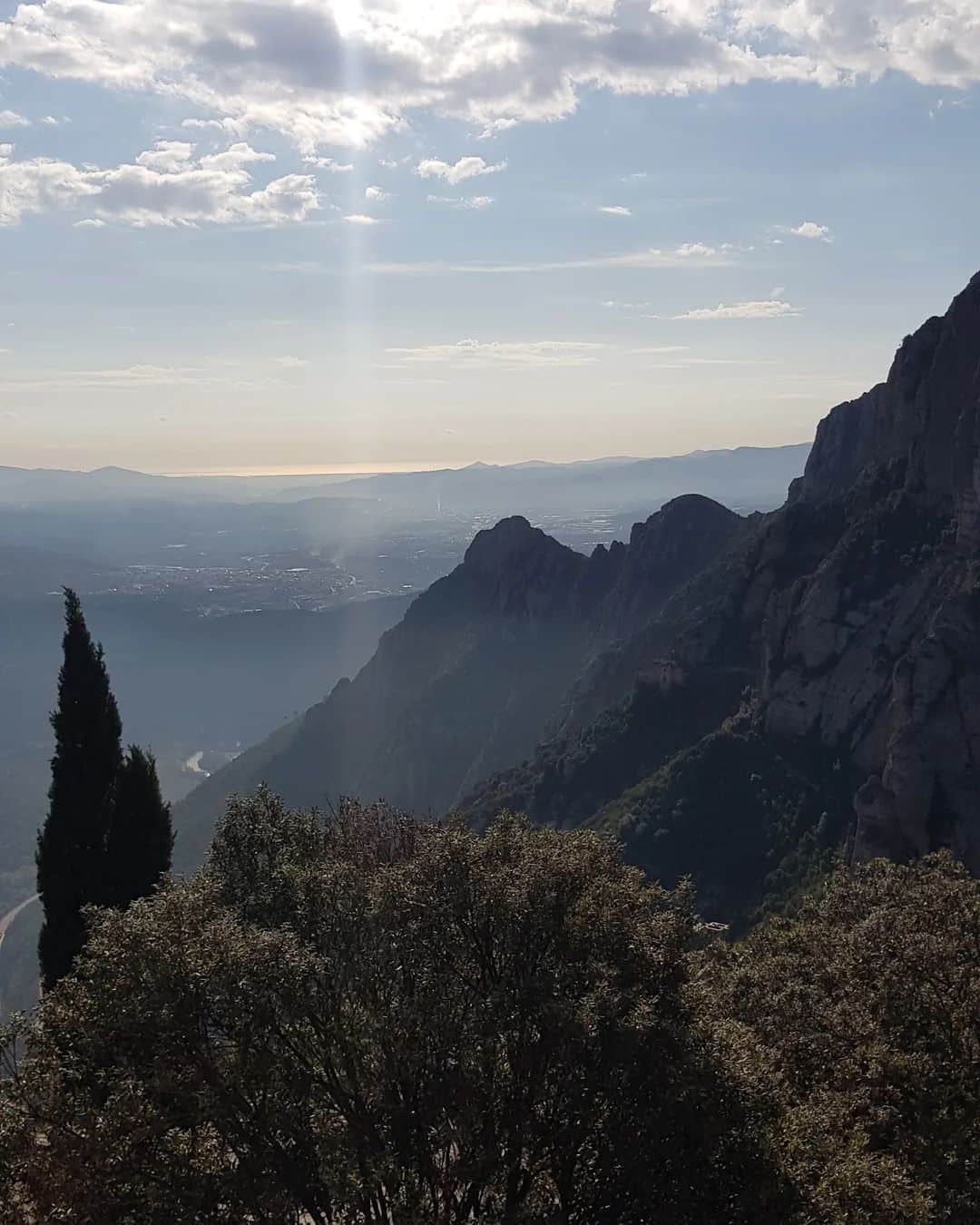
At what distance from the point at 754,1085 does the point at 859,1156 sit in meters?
2.46

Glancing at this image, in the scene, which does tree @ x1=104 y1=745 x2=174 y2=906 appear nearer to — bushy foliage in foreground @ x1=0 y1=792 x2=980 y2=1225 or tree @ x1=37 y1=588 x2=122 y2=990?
tree @ x1=37 y1=588 x2=122 y2=990

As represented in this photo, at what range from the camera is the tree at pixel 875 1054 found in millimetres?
16141

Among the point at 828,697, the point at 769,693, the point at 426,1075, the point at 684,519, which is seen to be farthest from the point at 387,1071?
the point at 684,519

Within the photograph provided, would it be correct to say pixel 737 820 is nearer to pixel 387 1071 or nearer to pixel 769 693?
pixel 769 693

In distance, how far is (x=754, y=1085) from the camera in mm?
16484

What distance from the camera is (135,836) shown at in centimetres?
3403

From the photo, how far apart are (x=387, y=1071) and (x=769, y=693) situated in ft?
218

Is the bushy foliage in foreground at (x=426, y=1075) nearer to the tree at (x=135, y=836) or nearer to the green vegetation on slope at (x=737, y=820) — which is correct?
the tree at (x=135, y=836)

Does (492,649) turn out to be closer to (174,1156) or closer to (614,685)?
(614,685)

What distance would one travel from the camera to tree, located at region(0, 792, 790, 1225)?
14.5 m

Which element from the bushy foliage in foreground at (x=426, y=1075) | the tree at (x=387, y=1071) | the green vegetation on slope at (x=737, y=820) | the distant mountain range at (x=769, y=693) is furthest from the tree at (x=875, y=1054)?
the green vegetation on slope at (x=737, y=820)

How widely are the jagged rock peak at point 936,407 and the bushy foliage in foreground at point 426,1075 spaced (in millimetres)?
61826

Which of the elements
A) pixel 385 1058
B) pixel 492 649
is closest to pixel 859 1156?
pixel 385 1058

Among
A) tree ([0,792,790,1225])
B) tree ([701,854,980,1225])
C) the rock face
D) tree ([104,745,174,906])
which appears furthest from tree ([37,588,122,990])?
the rock face
